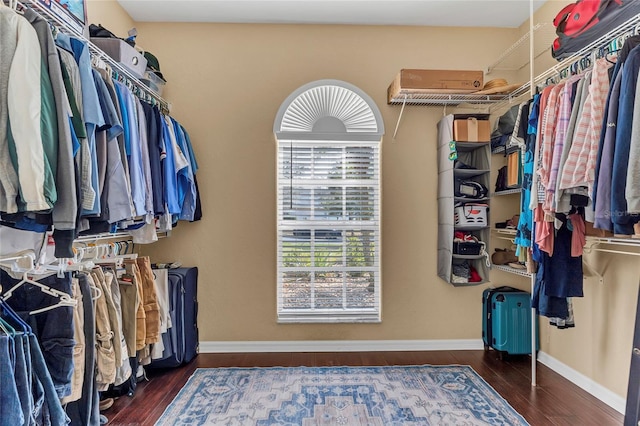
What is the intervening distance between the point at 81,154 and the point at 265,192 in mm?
1727

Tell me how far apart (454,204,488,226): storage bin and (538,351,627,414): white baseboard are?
1191mm

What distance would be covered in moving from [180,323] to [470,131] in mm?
2888

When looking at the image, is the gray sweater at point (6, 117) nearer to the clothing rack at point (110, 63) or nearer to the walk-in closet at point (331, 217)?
the walk-in closet at point (331, 217)

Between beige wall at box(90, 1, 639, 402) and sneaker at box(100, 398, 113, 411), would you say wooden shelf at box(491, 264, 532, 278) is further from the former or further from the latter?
sneaker at box(100, 398, 113, 411)

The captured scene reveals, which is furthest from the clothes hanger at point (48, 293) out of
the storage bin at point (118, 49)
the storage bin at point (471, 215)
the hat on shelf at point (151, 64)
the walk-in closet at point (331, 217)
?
the storage bin at point (471, 215)

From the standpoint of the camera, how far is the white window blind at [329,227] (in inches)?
125

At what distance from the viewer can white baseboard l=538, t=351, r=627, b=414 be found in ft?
7.18

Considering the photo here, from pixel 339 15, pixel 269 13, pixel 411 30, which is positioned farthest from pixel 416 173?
pixel 269 13

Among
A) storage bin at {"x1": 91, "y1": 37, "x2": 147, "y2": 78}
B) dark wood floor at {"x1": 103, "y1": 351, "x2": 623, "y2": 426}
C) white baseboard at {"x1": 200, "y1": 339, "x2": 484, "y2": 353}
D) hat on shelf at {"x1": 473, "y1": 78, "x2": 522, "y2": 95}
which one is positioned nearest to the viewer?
dark wood floor at {"x1": 103, "y1": 351, "x2": 623, "y2": 426}

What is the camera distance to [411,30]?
3.26 m

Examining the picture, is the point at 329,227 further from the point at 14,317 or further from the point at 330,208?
the point at 14,317

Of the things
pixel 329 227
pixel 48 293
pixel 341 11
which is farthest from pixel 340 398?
pixel 341 11

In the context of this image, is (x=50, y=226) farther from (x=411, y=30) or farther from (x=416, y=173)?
(x=411, y=30)

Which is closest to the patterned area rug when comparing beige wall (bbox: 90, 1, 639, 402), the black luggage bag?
the black luggage bag
